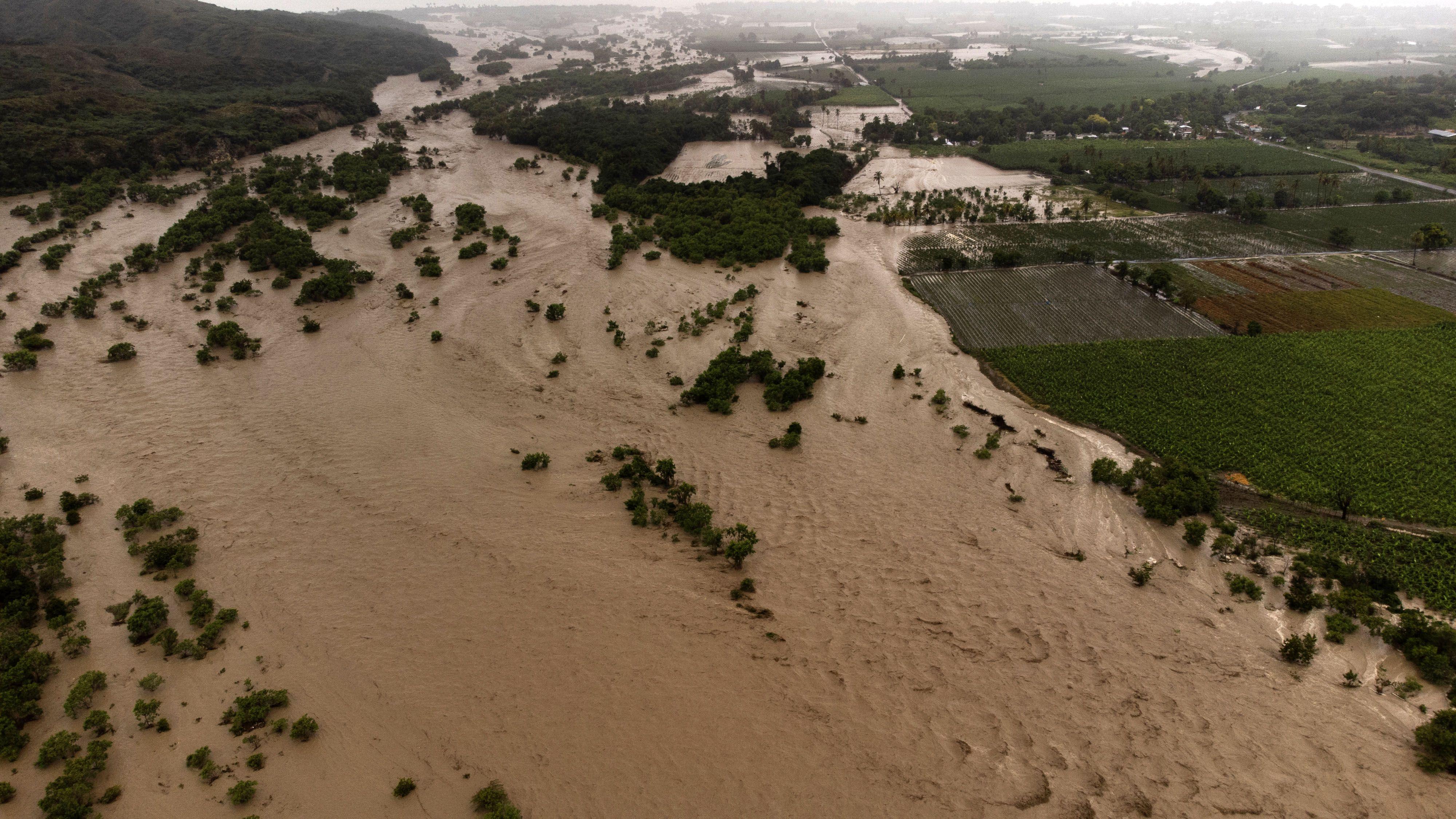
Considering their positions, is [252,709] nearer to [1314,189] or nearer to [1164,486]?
[1164,486]

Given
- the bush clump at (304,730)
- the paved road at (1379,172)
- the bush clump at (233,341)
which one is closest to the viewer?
the bush clump at (304,730)

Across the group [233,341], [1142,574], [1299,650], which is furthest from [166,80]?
[1299,650]

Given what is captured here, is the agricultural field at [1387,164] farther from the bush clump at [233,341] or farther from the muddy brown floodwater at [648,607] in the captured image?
the bush clump at [233,341]

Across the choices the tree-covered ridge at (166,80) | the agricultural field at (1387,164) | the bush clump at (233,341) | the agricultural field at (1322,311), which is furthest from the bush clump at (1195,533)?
the tree-covered ridge at (166,80)

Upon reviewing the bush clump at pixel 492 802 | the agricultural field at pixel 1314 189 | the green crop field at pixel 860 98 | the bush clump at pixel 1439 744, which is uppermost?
the green crop field at pixel 860 98

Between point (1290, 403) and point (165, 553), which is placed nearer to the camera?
point (165, 553)

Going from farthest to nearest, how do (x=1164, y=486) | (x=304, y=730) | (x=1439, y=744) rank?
(x=1164, y=486), (x=304, y=730), (x=1439, y=744)
